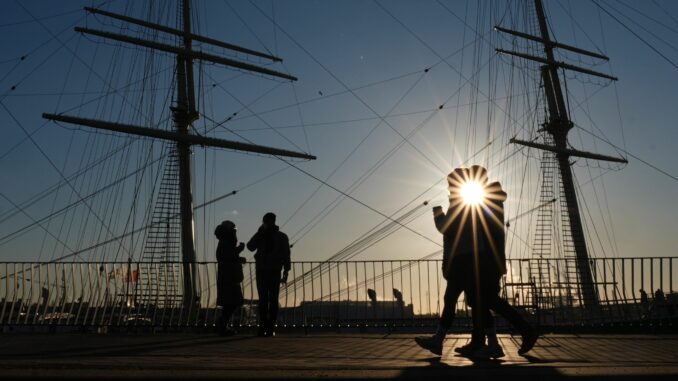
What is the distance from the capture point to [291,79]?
3644cm

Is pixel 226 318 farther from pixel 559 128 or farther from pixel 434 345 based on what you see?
pixel 559 128

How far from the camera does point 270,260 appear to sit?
936cm

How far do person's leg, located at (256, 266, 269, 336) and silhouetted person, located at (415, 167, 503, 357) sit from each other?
11.5 feet

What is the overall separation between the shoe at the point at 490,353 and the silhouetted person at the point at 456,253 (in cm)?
8

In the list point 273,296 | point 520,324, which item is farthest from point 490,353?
point 273,296

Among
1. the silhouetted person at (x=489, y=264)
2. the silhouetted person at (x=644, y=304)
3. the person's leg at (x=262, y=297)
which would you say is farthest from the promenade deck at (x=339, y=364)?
the silhouetted person at (x=644, y=304)

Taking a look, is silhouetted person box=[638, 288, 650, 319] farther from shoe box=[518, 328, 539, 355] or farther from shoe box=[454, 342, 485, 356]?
shoe box=[454, 342, 485, 356]

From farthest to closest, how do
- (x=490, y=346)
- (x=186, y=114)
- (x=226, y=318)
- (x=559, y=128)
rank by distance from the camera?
1. (x=559, y=128)
2. (x=186, y=114)
3. (x=226, y=318)
4. (x=490, y=346)

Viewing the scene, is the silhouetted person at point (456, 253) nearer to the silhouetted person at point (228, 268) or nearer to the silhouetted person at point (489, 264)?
the silhouetted person at point (489, 264)

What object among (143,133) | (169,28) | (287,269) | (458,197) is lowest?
(287,269)

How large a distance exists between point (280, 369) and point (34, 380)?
1362 mm

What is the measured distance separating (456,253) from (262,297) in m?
3.83

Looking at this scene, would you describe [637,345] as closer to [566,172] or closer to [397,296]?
[397,296]

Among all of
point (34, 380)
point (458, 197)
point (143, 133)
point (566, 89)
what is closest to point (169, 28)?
point (143, 133)
